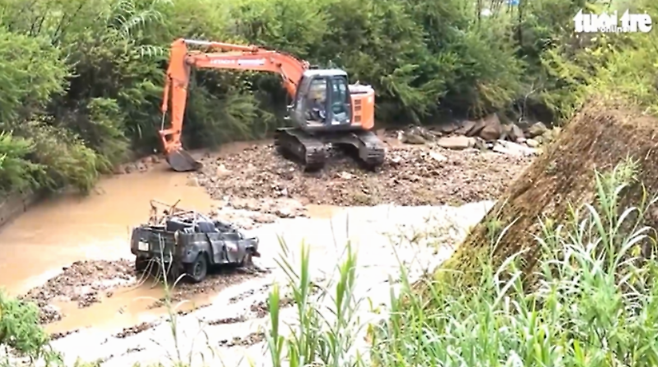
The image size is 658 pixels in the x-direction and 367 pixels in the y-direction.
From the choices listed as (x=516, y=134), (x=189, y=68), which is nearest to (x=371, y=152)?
(x=189, y=68)

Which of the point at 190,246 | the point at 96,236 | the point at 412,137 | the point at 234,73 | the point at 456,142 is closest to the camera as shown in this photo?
the point at 190,246

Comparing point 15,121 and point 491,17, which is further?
point 491,17

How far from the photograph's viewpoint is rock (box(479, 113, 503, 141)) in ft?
57.1

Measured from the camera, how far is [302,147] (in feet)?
45.1

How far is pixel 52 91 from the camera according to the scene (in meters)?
12.2

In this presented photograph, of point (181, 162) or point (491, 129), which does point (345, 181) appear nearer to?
point (181, 162)

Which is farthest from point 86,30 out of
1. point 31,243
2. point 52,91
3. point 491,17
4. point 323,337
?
point 323,337

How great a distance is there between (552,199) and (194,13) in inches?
417

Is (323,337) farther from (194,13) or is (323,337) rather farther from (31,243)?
(194,13)

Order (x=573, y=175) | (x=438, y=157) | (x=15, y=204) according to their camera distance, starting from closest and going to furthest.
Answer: (x=573, y=175) < (x=15, y=204) < (x=438, y=157)

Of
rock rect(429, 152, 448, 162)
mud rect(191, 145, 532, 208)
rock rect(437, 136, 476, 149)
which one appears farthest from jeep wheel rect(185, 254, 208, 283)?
rock rect(437, 136, 476, 149)

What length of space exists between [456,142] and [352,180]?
A: 3654 mm

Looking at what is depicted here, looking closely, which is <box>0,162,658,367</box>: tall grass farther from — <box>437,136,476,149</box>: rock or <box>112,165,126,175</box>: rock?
<box>437,136,476,149</box>: rock

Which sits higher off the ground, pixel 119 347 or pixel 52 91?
pixel 52 91
